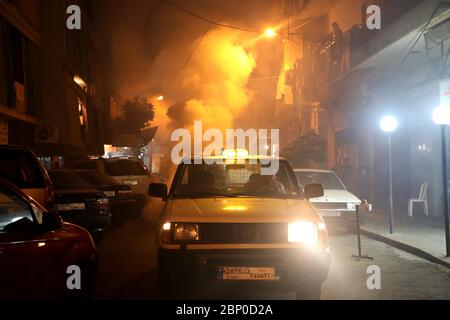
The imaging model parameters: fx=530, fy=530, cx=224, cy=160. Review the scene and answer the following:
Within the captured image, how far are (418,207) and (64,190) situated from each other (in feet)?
34.6

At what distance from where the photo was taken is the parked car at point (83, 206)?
33.7 feet

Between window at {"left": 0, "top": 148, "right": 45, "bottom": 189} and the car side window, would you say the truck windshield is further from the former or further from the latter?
the car side window

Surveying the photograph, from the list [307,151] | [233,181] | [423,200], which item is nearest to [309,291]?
[233,181]

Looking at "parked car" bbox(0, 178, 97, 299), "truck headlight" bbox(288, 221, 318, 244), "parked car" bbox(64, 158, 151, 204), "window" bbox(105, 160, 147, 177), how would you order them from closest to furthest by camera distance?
1. "parked car" bbox(0, 178, 97, 299)
2. "truck headlight" bbox(288, 221, 318, 244)
3. "parked car" bbox(64, 158, 151, 204)
4. "window" bbox(105, 160, 147, 177)

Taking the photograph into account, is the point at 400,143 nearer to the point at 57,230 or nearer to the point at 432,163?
the point at 432,163

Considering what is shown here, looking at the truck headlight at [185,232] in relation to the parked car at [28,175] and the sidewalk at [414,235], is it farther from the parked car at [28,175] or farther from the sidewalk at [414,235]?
the sidewalk at [414,235]

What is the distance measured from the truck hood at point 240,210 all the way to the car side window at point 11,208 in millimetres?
1540

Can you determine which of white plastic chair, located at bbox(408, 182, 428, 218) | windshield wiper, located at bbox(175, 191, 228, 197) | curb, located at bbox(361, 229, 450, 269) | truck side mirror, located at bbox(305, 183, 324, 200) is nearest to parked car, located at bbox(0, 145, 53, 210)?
windshield wiper, located at bbox(175, 191, 228, 197)

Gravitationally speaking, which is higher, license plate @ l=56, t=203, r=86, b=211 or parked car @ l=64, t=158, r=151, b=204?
parked car @ l=64, t=158, r=151, b=204

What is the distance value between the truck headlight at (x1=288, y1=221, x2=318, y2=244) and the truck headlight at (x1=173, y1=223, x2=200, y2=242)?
0.97 meters

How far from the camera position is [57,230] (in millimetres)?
4773

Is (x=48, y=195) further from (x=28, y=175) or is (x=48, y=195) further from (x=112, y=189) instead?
(x=112, y=189)

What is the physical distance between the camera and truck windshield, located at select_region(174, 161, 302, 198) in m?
6.57
